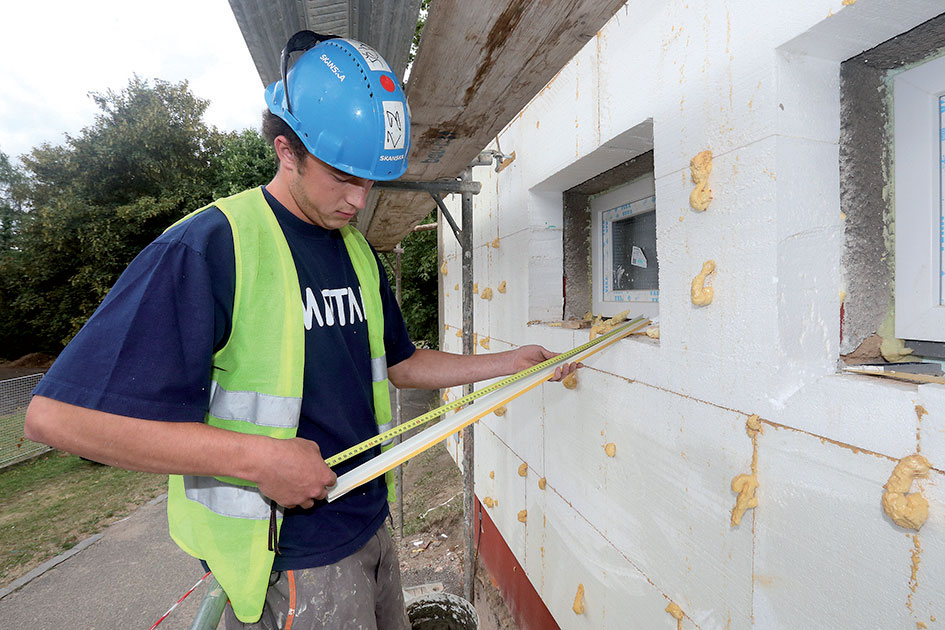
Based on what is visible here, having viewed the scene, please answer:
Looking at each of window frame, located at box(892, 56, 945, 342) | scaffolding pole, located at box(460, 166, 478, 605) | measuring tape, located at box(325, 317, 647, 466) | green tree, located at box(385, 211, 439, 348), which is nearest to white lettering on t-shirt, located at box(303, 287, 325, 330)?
measuring tape, located at box(325, 317, 647, 466)

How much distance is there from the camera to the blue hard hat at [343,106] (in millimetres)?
1555

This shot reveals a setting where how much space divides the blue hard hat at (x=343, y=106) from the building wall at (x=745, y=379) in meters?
1.02

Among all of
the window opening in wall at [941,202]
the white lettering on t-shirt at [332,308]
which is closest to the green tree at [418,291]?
the white lettering on t-shirt at [332,308]

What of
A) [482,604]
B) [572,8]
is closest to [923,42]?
[572,8]

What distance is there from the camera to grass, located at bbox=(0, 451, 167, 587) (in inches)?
259

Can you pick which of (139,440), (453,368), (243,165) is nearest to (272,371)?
(139,440)

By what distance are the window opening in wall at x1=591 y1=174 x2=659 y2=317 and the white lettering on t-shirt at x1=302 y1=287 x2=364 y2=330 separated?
4.74 feet

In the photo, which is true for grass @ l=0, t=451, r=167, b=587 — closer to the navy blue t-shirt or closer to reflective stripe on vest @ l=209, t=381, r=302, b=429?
the navy blue t-shirt

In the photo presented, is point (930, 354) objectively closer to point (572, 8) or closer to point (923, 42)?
point (923, 42)

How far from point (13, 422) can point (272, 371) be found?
529 inches

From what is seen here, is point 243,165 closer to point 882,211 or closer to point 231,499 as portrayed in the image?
point 231,499

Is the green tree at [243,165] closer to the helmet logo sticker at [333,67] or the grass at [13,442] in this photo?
the grass at [13,442]

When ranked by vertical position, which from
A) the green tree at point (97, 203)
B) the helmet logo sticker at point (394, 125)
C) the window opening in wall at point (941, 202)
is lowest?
the window opening in wall at point (941, 202)

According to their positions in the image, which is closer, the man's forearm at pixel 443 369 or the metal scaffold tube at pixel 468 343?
the man's forearm at pixel 443 369
